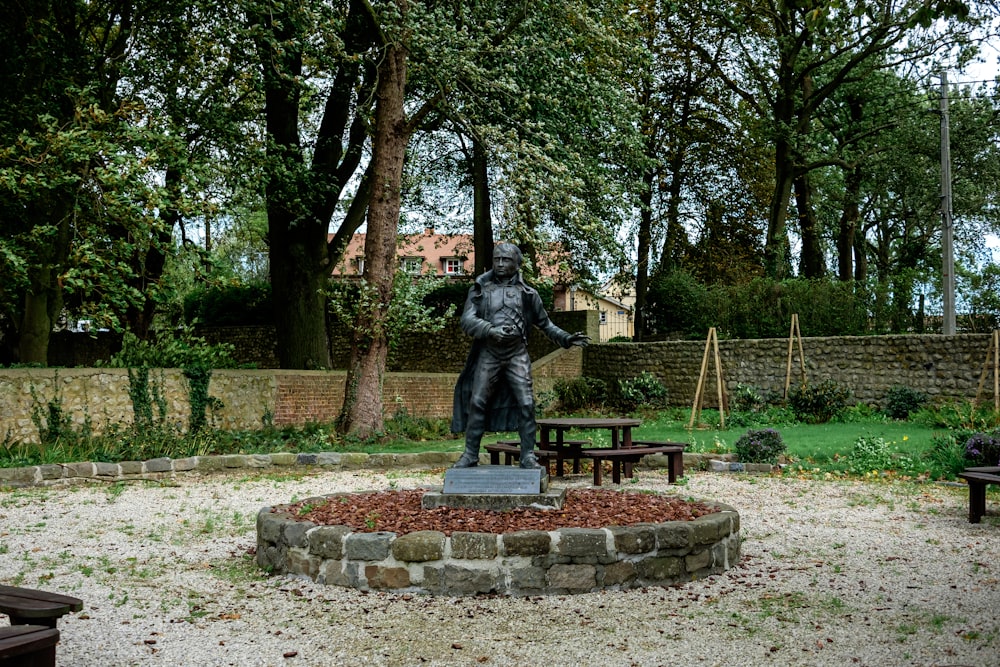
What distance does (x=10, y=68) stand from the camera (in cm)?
1487

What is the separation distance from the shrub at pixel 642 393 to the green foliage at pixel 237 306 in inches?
495

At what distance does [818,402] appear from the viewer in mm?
16703

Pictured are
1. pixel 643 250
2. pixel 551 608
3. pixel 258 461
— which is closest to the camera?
pixel 551 608

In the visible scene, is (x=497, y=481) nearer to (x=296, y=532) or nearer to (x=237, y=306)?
(x=296, y=532)

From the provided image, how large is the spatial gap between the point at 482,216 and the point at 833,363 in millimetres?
10260

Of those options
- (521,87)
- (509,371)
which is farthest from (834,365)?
(509,371)

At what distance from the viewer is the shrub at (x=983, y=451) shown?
32.0 ft

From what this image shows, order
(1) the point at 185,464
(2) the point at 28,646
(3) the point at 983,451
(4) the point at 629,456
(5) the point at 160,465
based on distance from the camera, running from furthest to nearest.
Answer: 1. (1) the point at 185,464
2. (5) the point at 160,465
3. (4) the point at 629,456
4. (3) the point at 983,451
5. (2) the point at 28,646

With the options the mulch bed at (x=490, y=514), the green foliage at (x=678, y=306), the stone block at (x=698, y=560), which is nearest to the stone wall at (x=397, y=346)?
the green foliage at (x=678, y=306)

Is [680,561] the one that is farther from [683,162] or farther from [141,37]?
[683,162]

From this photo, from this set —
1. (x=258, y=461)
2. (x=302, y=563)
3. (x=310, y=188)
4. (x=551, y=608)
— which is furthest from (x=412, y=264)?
(x=551, y=608)

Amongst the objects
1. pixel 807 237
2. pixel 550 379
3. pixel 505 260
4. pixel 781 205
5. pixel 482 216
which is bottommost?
pixel 550 379

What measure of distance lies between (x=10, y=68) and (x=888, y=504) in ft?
47.4

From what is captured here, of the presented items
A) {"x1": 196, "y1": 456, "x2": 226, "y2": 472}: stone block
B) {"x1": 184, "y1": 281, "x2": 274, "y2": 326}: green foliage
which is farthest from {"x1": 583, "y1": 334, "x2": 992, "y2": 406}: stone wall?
{"x1": 184, "y1": 281, "x2": 274, "y2": 326}: green foliage
